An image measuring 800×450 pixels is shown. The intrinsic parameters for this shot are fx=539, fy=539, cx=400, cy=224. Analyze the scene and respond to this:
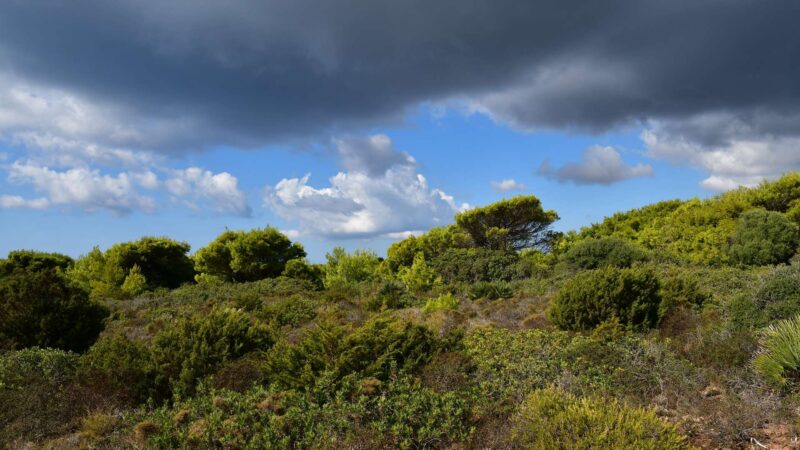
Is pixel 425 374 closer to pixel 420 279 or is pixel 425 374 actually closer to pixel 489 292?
pixel 489 292

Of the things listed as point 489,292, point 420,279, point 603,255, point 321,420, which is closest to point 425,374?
point 321,420

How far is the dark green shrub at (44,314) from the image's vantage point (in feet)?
32.0

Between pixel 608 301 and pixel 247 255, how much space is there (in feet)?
73.7

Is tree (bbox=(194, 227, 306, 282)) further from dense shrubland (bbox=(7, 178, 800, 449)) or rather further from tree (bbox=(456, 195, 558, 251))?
dense shrubland (bbox=(7, 178, 800, 449))

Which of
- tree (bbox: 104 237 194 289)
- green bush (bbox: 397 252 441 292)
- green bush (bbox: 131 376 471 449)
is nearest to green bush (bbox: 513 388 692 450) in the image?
green bush (bbox: 131 376 471 449)

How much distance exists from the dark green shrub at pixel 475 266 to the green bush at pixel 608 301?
47.2ft

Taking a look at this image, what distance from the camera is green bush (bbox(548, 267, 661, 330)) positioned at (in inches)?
370

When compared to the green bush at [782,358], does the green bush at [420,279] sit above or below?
above

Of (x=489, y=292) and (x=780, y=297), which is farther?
(x=489, y=292)

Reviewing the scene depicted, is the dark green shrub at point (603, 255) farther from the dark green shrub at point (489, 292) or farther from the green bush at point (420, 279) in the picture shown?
the dark green shrub at point (489, 292)

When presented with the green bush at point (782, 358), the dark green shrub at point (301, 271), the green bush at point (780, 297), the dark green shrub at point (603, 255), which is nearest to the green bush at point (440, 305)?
the green bush at point (780, 297)

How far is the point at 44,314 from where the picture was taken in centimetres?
997

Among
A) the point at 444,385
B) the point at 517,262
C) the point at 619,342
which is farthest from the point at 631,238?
the point at 444,385

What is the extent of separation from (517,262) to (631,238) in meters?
9.36
